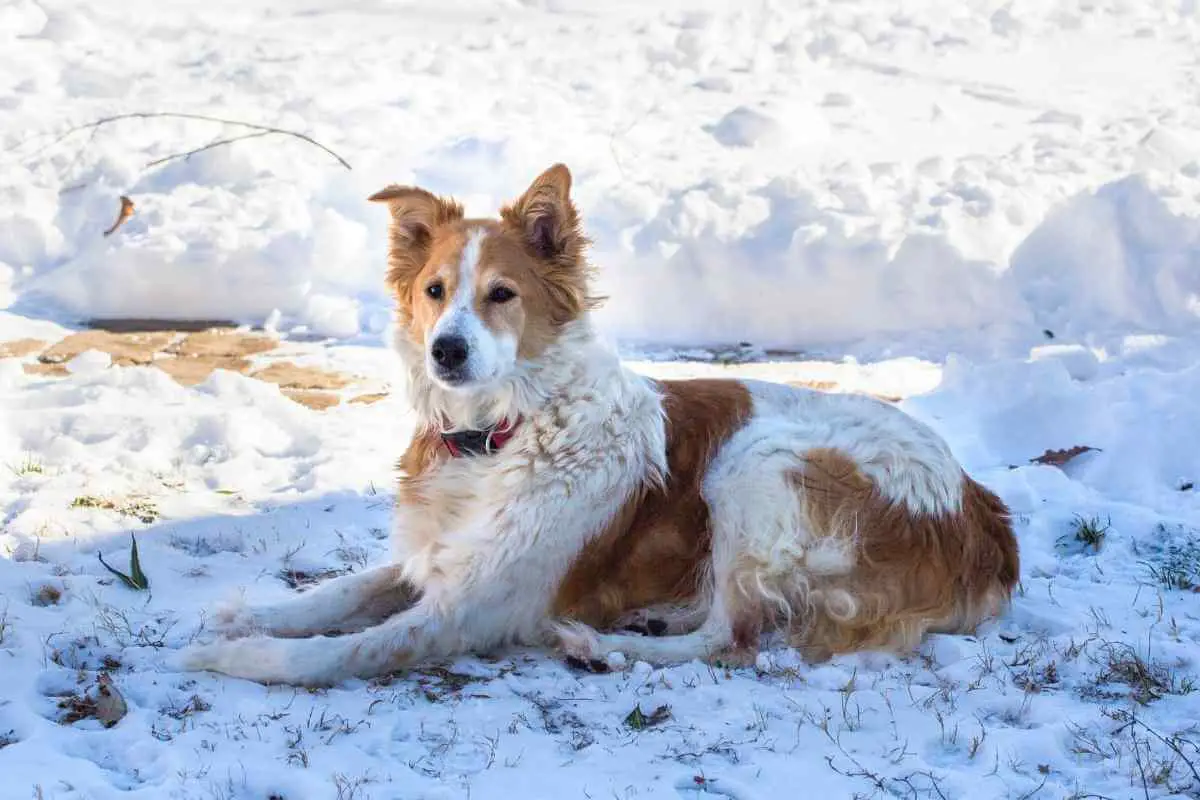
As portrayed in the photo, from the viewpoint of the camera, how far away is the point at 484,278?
470cm

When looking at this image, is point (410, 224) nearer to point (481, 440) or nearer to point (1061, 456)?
point (481, 440)

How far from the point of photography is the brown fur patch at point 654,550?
15.3 ft

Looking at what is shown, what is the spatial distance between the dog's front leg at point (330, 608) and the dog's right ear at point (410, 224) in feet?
3.81

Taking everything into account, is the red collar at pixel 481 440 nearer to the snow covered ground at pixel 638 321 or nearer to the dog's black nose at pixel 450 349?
the dog's black nose at pixel 450 349

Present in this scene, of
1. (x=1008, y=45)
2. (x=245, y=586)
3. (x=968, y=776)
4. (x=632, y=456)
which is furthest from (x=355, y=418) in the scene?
(x=1008, y=45)

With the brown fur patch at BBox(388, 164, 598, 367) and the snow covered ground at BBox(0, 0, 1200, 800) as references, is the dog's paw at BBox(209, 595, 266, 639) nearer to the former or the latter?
the snow covered ground at BBox(0, 0, 1200, 800)

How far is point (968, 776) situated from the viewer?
134 inches

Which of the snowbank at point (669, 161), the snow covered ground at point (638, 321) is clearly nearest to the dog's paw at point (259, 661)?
the snow covered ground at point (638, 321)

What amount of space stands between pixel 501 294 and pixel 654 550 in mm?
1155

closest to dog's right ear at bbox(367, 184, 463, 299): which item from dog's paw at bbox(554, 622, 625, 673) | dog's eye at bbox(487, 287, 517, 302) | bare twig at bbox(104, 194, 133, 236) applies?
dog's eye at bbox(487, 287, 517, 302)

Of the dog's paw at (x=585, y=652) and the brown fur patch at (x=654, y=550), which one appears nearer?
the dog's paw at (x=585, y=652)

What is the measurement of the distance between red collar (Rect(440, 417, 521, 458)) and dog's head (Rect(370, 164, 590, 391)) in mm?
193

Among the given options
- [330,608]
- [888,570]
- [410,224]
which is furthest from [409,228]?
[888,570]

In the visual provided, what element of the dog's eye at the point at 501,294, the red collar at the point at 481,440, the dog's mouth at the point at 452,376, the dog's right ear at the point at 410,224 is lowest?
the red collar at the point at 481,440
